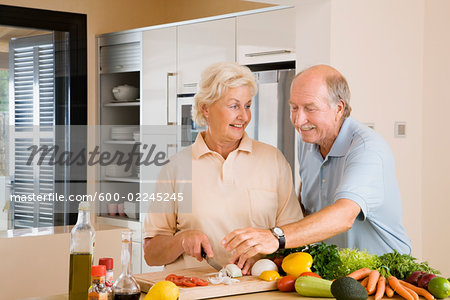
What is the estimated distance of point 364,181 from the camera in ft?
7.22

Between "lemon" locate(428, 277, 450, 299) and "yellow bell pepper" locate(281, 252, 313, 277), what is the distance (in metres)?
0.37

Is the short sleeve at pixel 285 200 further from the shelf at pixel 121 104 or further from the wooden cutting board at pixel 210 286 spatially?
the shelf at pixel 121 104

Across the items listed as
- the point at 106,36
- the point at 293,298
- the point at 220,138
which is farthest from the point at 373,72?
the point at 106,36

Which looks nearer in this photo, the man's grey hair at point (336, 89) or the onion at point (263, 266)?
the onion at point (263, 266)

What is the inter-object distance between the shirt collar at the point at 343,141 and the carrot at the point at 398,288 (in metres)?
0.71

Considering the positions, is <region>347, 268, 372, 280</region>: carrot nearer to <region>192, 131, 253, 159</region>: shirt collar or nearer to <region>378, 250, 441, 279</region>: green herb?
<region>378, 250, 441, 279</region>: green herb

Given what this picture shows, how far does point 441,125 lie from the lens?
3682mm

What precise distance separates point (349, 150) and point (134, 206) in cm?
298

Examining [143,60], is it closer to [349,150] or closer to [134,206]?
[134,206]

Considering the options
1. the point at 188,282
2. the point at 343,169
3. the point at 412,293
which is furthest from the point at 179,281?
the point at 343,169

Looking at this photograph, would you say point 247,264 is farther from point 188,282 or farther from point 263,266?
point 188,282

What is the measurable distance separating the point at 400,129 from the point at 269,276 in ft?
6.21

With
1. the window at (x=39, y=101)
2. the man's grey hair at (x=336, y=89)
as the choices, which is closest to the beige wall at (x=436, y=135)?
the man's grey hair at (x=336, y=89)

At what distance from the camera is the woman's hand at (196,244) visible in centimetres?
211
